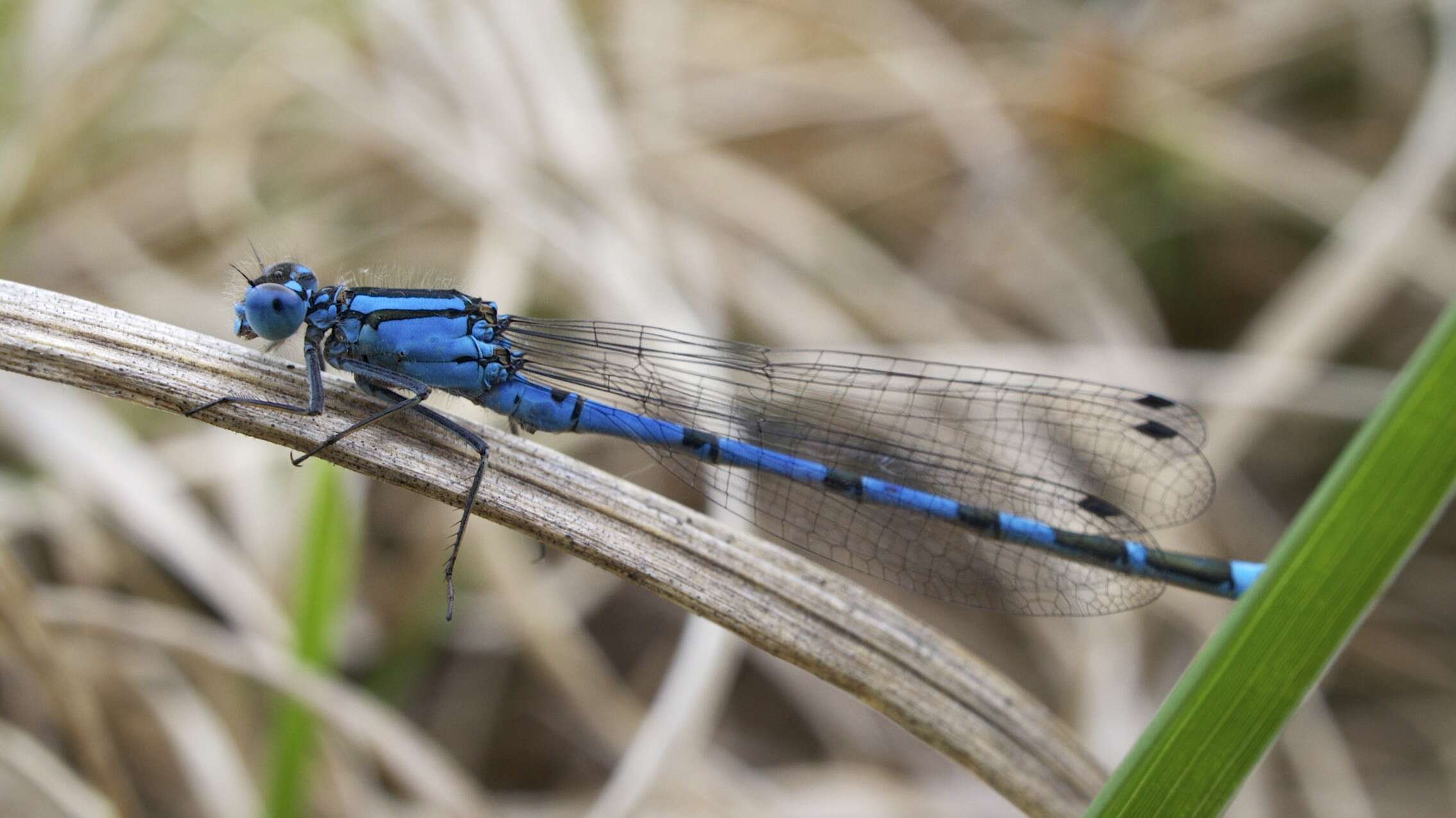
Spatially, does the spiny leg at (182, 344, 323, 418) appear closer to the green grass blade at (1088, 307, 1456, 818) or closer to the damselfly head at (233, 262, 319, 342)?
the damselfly head at (233, 262, 319, 342)

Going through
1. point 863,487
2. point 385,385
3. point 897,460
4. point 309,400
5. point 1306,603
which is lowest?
point 309,400

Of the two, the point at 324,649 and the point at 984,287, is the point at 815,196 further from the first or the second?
the point at 324,649

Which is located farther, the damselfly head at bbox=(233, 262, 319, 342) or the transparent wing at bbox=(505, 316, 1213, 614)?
the transparent wing at bbox=(505, 316, 1213, 614)

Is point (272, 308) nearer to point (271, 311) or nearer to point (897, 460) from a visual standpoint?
point (271, 311)

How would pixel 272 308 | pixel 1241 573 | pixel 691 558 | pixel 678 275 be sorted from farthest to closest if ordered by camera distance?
pixel 678 275 → pixel 1241 573 → pixel 272 308 → pixel 691 558

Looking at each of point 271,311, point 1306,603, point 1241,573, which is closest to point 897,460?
point 1241,573

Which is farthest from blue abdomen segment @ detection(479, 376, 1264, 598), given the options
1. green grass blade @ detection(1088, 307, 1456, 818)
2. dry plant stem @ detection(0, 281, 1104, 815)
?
green grass blade @ detection(1088, 307, 1456, 818)
